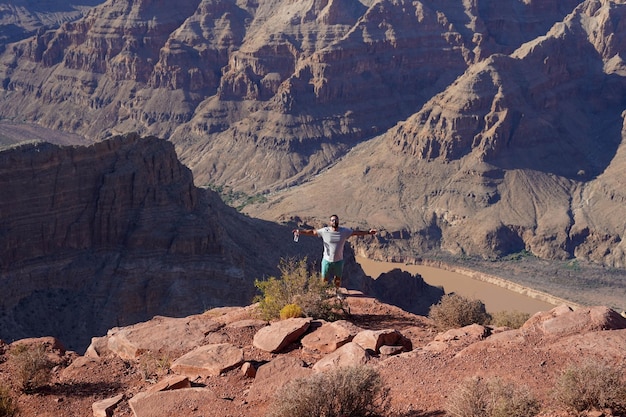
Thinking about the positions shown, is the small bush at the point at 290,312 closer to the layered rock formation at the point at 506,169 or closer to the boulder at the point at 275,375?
the boulder at the point at 275,375

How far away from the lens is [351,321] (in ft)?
84.9

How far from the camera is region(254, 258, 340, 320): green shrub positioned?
83.6ft

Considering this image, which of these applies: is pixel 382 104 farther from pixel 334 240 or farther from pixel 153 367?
pixel 153 367

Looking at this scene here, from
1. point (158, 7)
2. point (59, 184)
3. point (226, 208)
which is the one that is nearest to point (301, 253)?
point (226, 208)

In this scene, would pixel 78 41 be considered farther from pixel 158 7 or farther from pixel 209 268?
pixel 209 268

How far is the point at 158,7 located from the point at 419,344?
170732 mm

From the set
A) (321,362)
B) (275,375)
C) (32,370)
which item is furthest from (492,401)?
(32,370)

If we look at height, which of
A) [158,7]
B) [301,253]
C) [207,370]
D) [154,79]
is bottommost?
[301,253]

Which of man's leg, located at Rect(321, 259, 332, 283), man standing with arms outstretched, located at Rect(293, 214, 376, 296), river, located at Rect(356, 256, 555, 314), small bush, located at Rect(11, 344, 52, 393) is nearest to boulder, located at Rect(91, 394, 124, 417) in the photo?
small bush, located at Rect(11, 344, 52, 393)

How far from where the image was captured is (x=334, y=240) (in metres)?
25.4

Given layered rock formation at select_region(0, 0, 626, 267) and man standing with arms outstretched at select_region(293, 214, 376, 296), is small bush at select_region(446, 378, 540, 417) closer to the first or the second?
man standing with arms outstretched at select_region(293, 214, 376, 296)

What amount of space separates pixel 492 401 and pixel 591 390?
206 centimetres

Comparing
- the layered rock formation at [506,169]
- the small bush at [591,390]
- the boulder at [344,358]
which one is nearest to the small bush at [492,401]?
the small bush at [591,390]

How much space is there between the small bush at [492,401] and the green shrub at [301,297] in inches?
356
